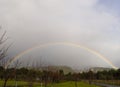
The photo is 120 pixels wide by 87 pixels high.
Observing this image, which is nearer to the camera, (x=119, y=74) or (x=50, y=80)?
(x=50, y=80)

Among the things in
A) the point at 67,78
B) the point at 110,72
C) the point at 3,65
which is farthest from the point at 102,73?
the point at 3,65

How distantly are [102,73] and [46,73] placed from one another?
86970 millimetres

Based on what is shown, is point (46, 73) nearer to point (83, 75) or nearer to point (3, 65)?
point (3, 65)

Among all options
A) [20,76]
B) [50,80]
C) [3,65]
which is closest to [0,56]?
[3,65]

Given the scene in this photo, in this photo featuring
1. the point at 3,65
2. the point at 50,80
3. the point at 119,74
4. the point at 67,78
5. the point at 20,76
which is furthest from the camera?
the point at 119,74

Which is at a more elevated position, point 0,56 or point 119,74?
point 119,74

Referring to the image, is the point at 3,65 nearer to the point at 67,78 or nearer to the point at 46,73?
the point at 46,73

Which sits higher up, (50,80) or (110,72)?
(110,72)

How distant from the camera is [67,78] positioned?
101375mm

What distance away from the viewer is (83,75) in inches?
4614

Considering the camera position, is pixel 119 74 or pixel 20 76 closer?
pixel 20 76

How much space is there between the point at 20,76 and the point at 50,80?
9267mm

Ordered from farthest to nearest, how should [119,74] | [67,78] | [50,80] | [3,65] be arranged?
[119,74]
[67,78]
[50,80]
[3,65]

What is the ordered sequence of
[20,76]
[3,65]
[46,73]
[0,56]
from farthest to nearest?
[20,76] → [46,73] → [3,65] → [0,56]
